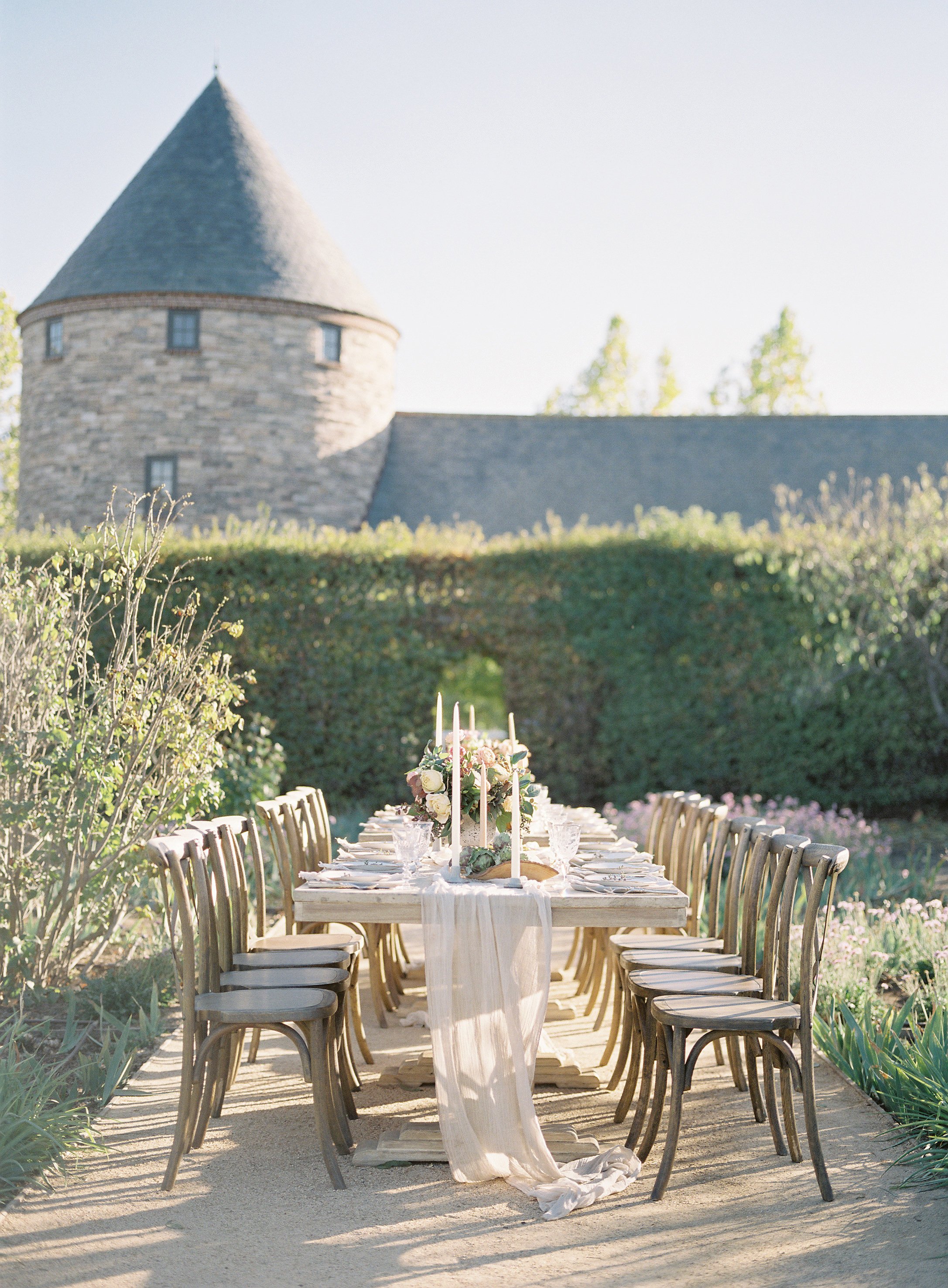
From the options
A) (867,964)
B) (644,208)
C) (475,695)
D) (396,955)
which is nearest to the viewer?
(867,964)

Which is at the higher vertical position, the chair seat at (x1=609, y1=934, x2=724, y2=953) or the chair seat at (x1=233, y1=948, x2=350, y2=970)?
the chair seat at (x1=609, y1=934, x2=724, y2=953)

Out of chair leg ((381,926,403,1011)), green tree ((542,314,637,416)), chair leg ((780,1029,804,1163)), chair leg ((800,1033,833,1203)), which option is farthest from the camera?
green tree ((542,314,637,416))

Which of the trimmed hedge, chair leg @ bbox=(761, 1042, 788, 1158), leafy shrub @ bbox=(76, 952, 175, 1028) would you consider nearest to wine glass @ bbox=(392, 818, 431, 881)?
chair leg @ bbox=(761, 1042, 788, 1158)

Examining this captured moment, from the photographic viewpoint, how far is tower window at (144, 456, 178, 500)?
18547 mm

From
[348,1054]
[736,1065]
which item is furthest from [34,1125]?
[736,1065]

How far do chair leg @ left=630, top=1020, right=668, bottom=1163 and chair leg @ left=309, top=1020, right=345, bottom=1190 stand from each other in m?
1.10

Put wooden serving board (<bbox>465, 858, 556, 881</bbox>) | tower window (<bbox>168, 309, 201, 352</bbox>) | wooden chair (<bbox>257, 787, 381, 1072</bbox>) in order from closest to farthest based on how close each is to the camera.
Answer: wooden serving board (<bbox>465, 858, 556, 881</bbox>), wooden chair (<bbox>257, 787, 381, 1072</bbox>), tower window (<bbox>168, 309, 201, 352</bbox>)

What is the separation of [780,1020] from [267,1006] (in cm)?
179

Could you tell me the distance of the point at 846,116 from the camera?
30.2ft

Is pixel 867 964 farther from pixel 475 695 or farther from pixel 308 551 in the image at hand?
pixel 475 695

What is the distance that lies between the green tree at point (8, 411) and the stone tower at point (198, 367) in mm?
13288

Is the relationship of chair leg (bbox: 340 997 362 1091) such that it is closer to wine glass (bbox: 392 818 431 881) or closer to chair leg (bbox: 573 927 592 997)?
wine glass (bbox: 392 818 431 881)

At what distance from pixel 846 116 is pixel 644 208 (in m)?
4.23

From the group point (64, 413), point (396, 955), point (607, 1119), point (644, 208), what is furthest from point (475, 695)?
point (607, 1119)
